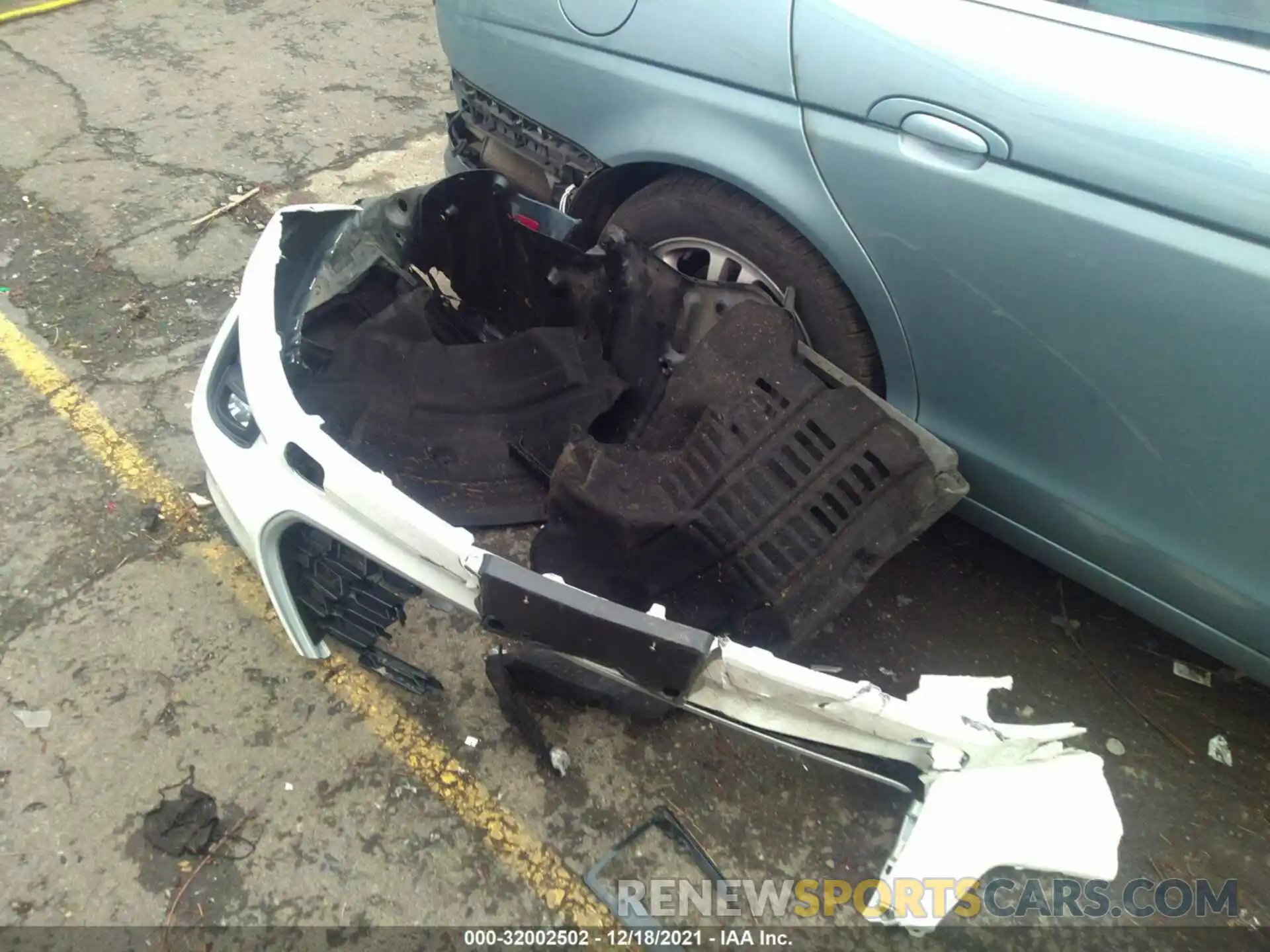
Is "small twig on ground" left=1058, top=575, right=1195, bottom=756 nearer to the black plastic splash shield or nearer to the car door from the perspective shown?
the car door

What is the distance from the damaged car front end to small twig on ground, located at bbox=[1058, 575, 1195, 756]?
799 mm

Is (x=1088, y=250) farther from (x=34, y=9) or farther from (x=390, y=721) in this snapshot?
(x=34, y=9)

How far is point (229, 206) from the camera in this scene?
371 cm

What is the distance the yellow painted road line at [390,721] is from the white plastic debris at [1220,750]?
168 centimetres

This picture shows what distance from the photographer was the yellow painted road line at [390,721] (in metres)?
1.84

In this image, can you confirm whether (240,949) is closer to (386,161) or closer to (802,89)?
(802,89)

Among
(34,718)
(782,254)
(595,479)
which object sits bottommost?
(34,718)

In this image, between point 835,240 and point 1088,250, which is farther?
point 835,240

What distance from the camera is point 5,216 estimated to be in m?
3.57

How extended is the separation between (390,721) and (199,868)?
50 cm

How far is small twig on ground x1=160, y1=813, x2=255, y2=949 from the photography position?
1.71m

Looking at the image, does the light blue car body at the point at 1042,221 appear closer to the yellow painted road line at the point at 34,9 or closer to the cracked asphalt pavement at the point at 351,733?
the cracked asphalt pavement at the point at 351,733

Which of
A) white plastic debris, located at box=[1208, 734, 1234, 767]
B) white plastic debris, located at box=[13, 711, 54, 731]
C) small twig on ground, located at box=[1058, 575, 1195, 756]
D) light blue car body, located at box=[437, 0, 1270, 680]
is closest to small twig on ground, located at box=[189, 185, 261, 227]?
light blue car body, located at box=[437, 0, 1270, 680]

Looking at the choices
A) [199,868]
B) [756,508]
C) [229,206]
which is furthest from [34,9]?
[756,508]
